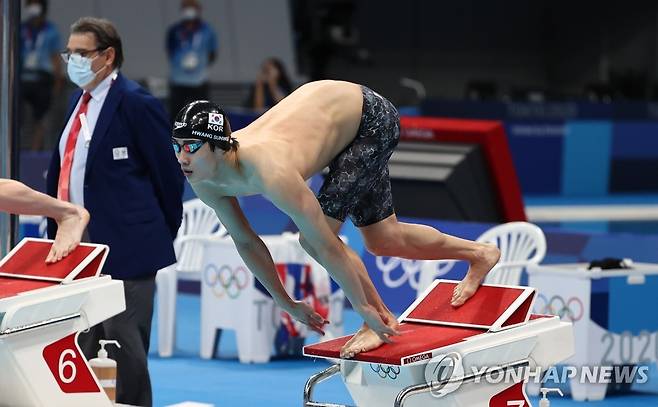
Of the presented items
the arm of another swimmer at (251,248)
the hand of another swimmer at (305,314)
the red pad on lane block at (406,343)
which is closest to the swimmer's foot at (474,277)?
the red pad on lane block at (406,343)

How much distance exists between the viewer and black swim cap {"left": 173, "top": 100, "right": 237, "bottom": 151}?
16.2 feet

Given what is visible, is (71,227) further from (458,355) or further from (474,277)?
(458,355)

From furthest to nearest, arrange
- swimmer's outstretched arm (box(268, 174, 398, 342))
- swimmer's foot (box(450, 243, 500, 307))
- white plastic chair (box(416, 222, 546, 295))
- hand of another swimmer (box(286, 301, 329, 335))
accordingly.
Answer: white plastic chair (box(416, 222, 546, 295)) → swimmer's foot (box(450, 243, 500, 307)) → hand of another swimmer (box(286, 301, 329, 335)) → swimmer's outstretched arm (box(268, 174, 398, 342))

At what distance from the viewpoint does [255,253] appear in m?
5.44

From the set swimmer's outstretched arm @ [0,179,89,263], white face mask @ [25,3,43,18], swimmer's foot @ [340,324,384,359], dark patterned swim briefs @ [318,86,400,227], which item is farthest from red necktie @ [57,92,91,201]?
white face mask @ [25,3,43,18]

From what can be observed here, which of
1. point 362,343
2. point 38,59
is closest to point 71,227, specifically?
point 362,343

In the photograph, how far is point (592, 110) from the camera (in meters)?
19.8

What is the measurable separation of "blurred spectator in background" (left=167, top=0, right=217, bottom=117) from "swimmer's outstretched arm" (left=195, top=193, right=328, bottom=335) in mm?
11688

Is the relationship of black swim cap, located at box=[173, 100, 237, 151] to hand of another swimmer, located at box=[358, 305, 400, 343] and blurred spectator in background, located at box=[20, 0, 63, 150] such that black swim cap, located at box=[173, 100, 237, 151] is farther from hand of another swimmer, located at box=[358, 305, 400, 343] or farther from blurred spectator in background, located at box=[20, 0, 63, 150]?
blurred spectator in background, located at box=[20, 0, 63, 150]

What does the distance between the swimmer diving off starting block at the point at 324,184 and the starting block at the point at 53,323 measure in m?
0.96

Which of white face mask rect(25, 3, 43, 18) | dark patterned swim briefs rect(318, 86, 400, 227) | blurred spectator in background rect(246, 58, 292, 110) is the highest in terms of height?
Result: dark patterned swim briefs rect(318, 86, 400, 227)

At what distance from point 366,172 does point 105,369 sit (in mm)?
1655

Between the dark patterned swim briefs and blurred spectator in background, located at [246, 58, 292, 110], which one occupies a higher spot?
the dark patterned swim briefs

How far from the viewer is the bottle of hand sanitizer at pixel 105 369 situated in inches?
249
